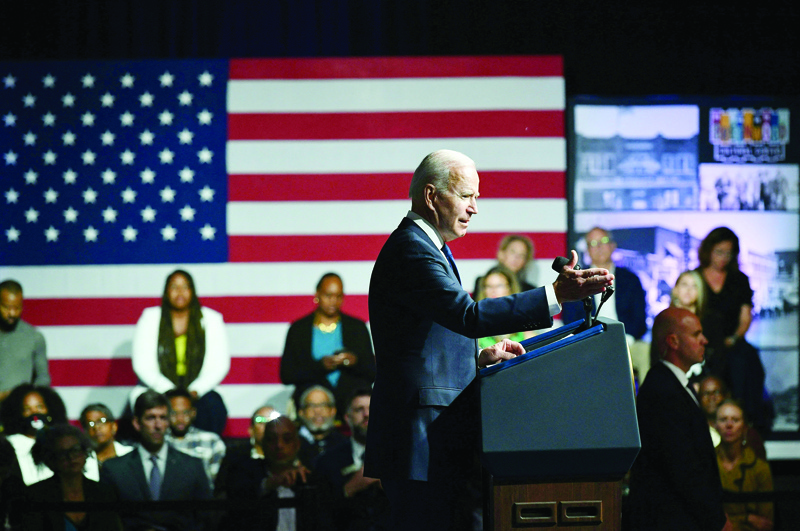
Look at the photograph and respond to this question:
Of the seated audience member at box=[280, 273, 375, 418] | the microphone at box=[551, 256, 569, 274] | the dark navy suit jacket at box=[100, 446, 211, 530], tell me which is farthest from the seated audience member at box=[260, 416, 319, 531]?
the microphone at box=[551, 256, 569, 274]

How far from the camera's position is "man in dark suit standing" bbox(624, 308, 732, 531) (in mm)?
2648

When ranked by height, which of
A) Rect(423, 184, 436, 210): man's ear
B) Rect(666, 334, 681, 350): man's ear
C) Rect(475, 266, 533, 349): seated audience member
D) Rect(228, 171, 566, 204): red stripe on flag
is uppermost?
Rect(228, 171, 566, 204): red stripe on flag

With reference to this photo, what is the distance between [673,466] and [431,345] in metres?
1.19

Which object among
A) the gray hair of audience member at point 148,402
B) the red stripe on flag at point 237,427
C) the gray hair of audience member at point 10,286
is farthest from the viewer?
the red stripe on flag at point 237,427

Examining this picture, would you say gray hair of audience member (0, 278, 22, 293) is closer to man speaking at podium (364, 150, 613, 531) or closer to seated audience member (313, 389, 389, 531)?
seated audience member (313, 389, 389, 531)

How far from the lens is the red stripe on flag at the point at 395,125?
5.79 m

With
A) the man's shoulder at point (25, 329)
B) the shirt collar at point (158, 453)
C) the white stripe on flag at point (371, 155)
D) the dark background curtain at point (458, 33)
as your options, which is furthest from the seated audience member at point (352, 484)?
the dark background curtain at point (458, 33)

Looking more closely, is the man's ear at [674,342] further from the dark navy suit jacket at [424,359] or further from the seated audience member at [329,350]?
the seated audience member at [329,350]

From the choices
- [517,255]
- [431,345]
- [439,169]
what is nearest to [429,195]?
[439,169]

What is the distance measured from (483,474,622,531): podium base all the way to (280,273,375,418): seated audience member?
3.32 m

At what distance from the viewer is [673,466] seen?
2.66 metres

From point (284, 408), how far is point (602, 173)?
262 cm

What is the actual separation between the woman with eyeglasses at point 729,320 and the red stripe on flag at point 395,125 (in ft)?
4.20

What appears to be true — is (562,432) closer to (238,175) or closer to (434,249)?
(434,249)
